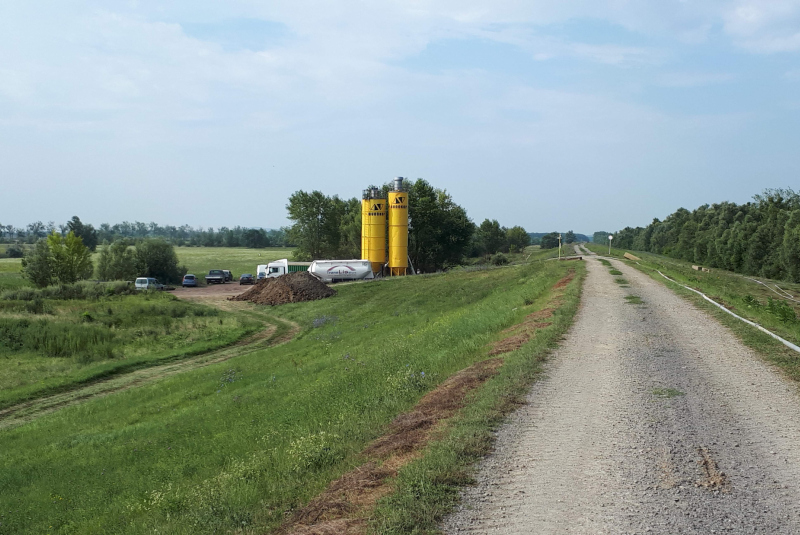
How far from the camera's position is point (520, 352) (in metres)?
12.1

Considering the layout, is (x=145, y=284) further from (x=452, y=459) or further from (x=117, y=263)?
(x=452, y=459)

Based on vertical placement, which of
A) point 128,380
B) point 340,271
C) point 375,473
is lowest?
point 128,380

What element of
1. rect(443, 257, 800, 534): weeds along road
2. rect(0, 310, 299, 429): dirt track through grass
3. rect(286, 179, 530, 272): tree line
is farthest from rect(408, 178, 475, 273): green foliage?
rect(443, 257, 800, 534): weeds along road

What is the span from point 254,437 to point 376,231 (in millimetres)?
44933

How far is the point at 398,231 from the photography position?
5522 cm

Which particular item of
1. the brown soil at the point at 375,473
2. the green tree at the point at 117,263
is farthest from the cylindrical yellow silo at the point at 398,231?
the brown soil at the point at 375,473

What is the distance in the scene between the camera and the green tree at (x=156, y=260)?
214ft

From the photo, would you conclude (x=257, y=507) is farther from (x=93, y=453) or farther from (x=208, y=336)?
(x=208, y=336)

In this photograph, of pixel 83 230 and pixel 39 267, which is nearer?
pixel 39 267

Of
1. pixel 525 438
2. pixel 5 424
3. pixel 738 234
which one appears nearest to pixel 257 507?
pixel 525 438

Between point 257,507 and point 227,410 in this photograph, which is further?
point 227,410

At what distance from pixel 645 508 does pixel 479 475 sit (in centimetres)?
174

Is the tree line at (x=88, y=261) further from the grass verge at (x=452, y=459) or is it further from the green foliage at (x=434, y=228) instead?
the grass verge at (x=452, y=459)

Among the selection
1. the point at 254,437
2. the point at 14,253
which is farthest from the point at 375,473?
the point at 14,253
